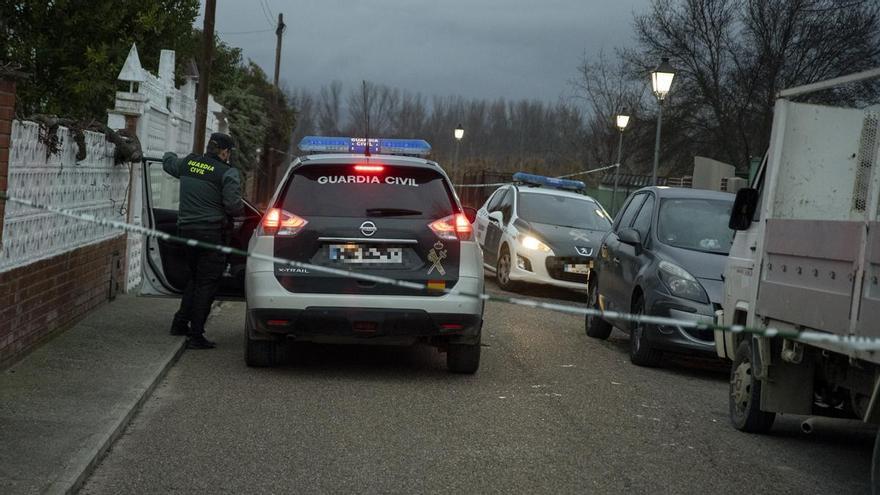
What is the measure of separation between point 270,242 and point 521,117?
85.0 m

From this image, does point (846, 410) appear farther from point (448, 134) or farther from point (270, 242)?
point (448, 134)

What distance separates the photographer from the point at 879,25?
35750 millimetres

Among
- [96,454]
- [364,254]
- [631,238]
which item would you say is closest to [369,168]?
[364,254]

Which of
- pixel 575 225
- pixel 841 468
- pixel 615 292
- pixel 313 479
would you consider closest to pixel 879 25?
pixel 575 225

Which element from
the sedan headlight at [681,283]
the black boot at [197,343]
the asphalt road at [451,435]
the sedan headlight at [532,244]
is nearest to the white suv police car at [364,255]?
the asphalt road at [451,435]

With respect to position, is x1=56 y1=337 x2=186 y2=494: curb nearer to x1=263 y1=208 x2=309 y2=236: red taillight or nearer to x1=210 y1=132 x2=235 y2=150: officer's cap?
x1=263 y1=208 x2=309 y2=236: red taillight

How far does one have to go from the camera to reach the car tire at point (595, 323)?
1315cm

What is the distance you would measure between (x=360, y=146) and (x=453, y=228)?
1.82 metres

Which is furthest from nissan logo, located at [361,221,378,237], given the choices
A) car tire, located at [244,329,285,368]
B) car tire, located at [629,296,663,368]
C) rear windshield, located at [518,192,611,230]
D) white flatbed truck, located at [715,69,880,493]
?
rear windshield, located at [518,192,611,230]

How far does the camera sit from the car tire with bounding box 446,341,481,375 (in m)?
9.71

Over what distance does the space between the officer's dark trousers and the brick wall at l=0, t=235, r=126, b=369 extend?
A: 1.07m

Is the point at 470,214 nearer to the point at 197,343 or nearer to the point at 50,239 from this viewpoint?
the point at 197,343

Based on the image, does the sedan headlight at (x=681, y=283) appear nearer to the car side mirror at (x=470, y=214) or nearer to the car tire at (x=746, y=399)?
the car side mirror at (x=470, y=214)

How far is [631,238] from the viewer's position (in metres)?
11.5
